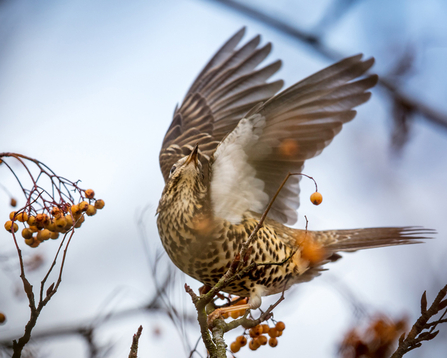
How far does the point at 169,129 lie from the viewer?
16.8ft

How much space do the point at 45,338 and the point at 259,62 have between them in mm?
3490

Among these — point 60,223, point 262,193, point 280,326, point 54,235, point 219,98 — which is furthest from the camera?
point 219,98

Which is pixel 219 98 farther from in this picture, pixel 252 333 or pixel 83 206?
pixel 83 206

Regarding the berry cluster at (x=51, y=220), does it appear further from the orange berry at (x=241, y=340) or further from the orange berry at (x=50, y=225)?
the orange berry at (x=241, y=340)

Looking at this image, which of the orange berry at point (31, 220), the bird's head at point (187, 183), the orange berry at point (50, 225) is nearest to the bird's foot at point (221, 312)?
the bird's head at point (187, 183)

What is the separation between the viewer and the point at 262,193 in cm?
353

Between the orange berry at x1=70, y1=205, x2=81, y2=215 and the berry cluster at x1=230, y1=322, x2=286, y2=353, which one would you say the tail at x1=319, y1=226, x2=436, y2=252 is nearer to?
the berry cluster at x1=230, y1=322, x2=286, y2=353

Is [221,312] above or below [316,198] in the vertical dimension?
below

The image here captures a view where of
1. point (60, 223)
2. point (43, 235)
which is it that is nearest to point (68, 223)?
point (60, 223)

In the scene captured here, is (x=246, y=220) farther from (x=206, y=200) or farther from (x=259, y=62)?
(x=259, y=62)

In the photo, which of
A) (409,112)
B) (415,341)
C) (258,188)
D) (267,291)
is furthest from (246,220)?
(409,112)

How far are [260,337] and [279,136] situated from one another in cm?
140

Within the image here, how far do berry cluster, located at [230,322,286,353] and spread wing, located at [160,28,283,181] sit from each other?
163 centimetres

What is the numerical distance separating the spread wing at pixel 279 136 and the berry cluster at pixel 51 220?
1.04 metres
